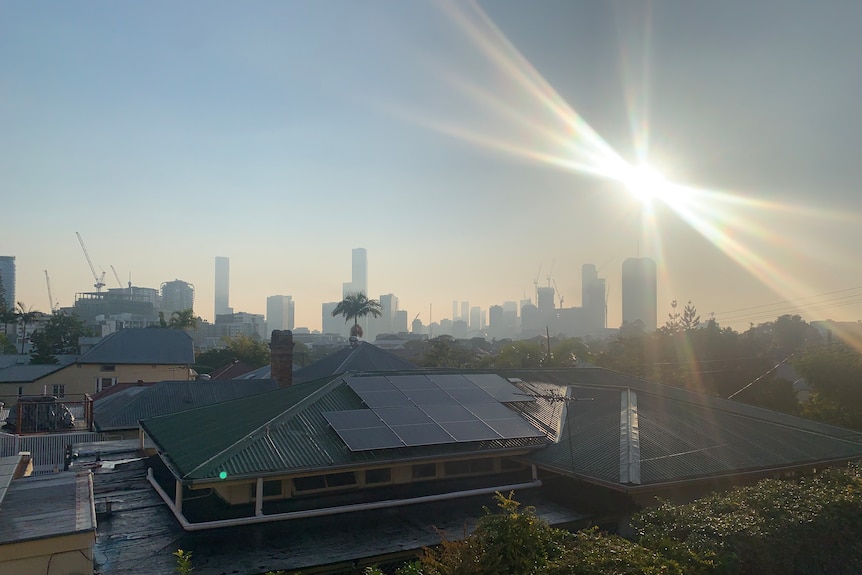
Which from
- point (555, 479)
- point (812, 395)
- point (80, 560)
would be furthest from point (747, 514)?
point (812, 395)

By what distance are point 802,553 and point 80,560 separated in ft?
40.2

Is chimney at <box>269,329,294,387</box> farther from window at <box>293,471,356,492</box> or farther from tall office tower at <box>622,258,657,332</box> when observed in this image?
tall office tower at <box>622,258,657,332</box>

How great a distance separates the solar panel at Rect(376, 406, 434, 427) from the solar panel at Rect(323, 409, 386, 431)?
24cm

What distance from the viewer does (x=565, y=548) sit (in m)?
8.23

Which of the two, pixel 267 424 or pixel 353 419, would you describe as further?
pixel 353 419

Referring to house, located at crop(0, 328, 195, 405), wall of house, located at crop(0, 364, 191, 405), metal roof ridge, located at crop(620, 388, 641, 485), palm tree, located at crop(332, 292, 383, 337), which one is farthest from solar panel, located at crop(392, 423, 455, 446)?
palm tree, located at crop(332, 292, 383, 337)

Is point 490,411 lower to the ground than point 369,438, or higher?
higher

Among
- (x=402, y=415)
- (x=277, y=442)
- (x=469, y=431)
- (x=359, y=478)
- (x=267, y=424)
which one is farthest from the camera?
(x=402, y=415)

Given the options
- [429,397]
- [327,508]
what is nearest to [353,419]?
[327,508]

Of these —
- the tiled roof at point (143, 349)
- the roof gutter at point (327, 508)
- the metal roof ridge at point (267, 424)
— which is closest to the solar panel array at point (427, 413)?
the metal roof ridge at point (267, 424)

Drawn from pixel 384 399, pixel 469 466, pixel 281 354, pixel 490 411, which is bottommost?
pixel 469 466

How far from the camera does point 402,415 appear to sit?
55.6 ft

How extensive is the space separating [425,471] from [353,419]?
2.47 metres

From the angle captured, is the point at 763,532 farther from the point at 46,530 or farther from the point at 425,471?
the point at 46,530
